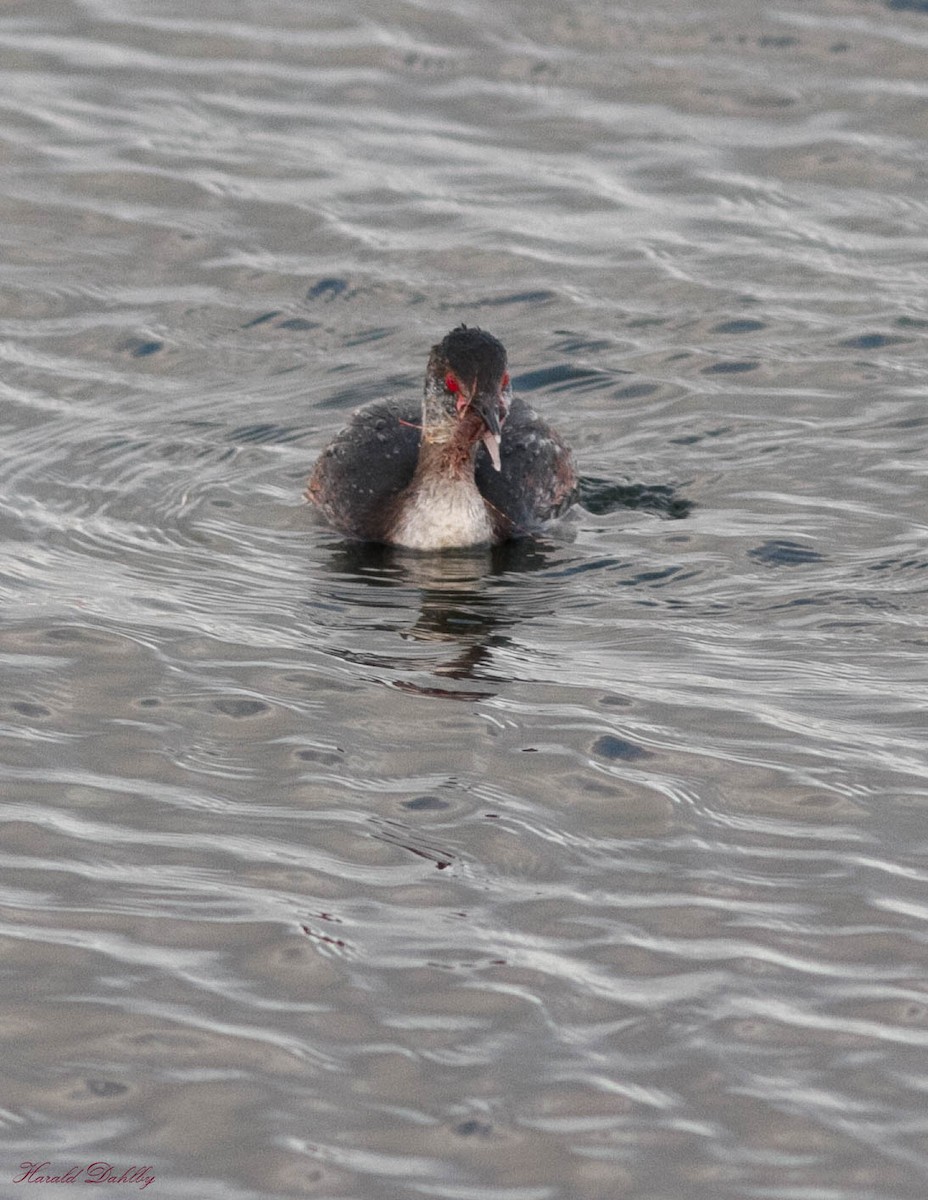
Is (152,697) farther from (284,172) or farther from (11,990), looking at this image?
(284,172)

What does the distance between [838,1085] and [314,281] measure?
32.7 ft

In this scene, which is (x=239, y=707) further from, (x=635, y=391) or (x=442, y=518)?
(x=635, y=391)

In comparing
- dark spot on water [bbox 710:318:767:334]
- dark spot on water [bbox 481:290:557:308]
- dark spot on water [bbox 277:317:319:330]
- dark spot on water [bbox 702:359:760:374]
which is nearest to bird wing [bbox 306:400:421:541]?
dark spot on water [bbox 277:317:319:330]

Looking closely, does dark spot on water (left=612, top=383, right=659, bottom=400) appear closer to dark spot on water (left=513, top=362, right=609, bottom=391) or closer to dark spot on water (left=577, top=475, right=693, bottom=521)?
dark spot on water (left=513, top=362, right=609, bottom=391)


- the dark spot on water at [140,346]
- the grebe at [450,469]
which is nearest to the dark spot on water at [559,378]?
the grebe at [450,469]

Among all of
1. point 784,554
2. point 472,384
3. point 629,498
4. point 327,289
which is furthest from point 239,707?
point 327,289

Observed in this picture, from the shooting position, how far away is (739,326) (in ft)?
48.5

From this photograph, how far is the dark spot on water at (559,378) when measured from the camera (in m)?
14.3

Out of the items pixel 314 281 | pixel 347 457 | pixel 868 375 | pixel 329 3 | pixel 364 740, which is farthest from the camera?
pixel 329 3

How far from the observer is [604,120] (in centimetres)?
1823

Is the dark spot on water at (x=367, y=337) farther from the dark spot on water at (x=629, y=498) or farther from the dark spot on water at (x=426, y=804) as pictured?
the dark spot on water at (x=426, y=804)

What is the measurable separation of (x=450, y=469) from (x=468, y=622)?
5.43 feet

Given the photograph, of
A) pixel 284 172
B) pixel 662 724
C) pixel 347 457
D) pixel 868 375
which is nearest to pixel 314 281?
pixel 284 172

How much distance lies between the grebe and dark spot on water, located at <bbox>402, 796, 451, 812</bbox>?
389cm
